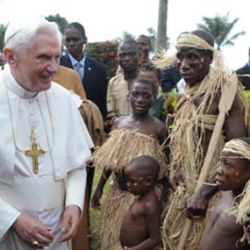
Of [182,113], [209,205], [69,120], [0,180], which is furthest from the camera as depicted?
[182,113]

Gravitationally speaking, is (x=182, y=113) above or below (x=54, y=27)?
below

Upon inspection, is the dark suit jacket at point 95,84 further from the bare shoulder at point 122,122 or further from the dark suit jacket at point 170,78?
the bare shoulder at point 122,122

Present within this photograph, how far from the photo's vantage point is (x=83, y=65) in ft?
22.4

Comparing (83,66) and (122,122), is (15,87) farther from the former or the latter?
(83,66)

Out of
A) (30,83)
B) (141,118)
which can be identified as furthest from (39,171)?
(141,118)

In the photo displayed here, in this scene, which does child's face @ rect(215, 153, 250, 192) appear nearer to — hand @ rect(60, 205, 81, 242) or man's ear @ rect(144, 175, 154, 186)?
hand @ rect(60, 205, 81, 242)

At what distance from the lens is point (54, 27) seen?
343 centimetres

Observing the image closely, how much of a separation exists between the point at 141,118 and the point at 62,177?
1694 millimetres

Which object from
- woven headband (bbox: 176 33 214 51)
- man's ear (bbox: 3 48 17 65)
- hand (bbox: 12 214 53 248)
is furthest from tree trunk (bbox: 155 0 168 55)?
hand (bbox: 12 214 53 248)

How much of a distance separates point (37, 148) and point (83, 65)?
3386 millimetres

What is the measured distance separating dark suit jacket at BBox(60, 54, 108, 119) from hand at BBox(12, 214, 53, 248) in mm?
3570

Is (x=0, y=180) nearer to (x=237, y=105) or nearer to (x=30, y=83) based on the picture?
(x=30, y=83)

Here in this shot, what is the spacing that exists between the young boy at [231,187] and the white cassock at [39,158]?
2.53ft

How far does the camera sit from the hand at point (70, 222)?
3.55 m
